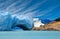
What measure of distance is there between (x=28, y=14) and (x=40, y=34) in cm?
48

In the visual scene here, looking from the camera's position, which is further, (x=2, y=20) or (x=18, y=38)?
(x=2, y=20)

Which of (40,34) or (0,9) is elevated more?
(0,9)

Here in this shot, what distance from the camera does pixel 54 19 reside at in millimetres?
3213

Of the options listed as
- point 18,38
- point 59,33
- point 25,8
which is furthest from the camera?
point 25,8

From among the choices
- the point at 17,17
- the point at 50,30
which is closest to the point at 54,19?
the point at 50,30

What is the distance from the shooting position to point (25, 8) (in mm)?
3336

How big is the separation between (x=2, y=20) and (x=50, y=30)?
99 centimetres

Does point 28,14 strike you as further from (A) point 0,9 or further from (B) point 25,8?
(A) point 0,9

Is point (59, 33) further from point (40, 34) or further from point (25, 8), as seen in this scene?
point (25, 8)

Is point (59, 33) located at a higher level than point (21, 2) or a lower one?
lower

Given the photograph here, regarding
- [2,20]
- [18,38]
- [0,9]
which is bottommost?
[18,38]

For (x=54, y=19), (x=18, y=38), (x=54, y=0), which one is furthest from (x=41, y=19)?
(x=18, y=38)

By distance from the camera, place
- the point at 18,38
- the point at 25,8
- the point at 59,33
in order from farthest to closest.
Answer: the point at 25,8, the point at 59,33, the point at 18,38

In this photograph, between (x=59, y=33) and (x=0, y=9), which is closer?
(x=59, y=33)
